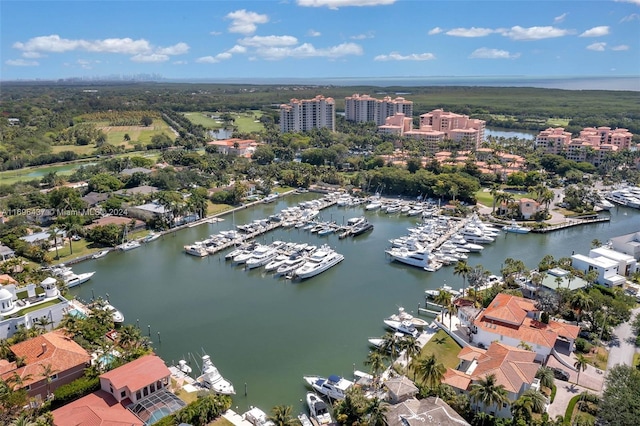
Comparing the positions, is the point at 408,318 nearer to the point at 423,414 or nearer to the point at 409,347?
the point at 409,347

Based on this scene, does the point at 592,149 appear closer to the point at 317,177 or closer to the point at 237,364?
the point at 317,177

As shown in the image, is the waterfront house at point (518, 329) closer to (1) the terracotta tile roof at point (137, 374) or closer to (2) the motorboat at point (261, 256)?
(1) the terracotta tile roof at point (137, 374)

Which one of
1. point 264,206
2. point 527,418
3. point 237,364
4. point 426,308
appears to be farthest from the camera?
point 264,206

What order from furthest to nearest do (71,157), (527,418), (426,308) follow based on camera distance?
1. (71,157)
2. (426,308)
3. (527,418)

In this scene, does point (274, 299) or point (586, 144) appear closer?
point (274, 299)

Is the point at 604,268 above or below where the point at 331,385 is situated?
above

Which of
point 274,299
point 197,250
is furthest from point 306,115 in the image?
point 274,299

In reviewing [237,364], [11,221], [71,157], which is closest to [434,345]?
[237,364]

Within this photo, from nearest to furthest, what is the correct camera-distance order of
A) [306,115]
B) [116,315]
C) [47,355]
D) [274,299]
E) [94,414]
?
[94,414] < [47,355] < [116,315] < [274,299] < [306,115]
